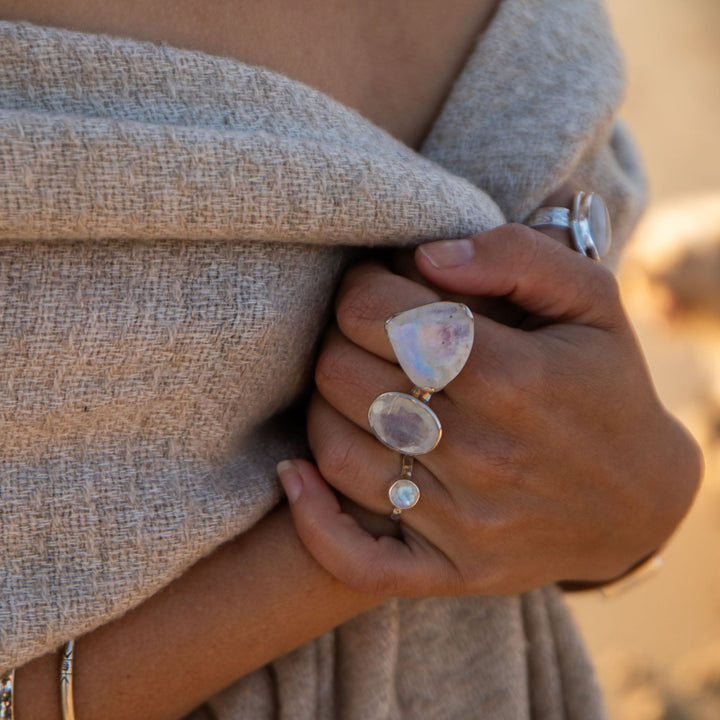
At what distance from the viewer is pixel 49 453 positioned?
0.67 metres

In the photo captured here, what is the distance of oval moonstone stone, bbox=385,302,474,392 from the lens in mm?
673

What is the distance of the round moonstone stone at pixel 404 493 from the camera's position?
715 mm

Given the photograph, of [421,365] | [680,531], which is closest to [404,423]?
[421,365]

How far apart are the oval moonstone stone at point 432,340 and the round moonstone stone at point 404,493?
0.09m

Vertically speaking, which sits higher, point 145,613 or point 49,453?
point 49,453

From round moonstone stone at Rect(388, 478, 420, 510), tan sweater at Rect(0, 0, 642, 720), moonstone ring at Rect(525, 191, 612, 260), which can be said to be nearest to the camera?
tan sweater at Rect(0, 0, 642, 720)

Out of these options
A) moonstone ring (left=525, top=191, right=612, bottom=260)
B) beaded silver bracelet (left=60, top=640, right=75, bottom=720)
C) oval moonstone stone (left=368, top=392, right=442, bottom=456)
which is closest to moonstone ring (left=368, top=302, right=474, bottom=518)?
oval moonstone stone (left=368, top=392, right=442, bottom=456)

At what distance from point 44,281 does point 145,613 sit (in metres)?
0.30

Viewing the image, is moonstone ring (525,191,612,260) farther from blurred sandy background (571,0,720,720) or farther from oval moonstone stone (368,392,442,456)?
blurred sandy background (571,0,720,720)

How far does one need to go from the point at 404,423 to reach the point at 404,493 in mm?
65

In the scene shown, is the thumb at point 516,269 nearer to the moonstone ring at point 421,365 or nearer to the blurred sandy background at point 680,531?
the moonstone ring at point 421,365

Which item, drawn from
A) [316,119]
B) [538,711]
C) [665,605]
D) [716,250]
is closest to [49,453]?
[316,119]

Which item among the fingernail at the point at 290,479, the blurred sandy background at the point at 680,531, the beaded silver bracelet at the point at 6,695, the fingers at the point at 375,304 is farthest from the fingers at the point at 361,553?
the blurred sandy background at the point at 680,531

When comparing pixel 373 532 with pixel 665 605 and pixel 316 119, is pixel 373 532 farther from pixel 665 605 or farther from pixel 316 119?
pixel 665 605
